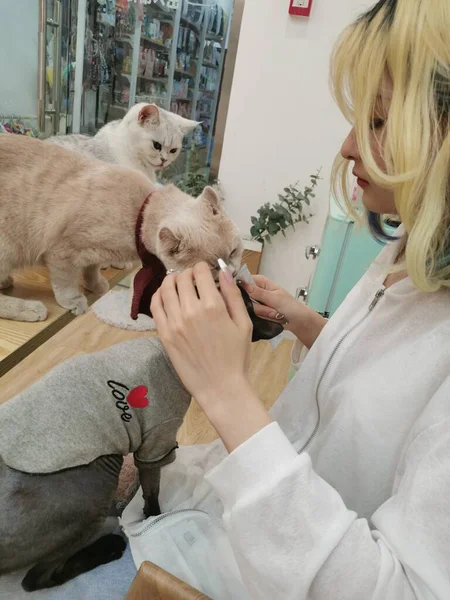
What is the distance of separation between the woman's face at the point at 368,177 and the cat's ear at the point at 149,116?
75cm

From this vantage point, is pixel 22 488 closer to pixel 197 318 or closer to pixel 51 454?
pixel 51 454

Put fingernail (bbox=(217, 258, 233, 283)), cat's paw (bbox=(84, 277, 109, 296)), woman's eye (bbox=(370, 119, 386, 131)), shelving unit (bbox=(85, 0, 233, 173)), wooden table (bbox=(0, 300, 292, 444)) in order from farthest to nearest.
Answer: shelving unit (bbox=(85, 0, 233, 173)) → wooden table (bbox=(0, 300, 292, 444)) → cat's paw (bbox=(84, 277, 109, 296)) → fingernail (bbox=(217, 258, 233, 283)) → woman's eye (bbox=(370, 119, 386, 131))

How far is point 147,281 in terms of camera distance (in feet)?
2.25

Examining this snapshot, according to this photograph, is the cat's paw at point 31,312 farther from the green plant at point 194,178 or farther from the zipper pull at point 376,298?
the green plant at point 194,178

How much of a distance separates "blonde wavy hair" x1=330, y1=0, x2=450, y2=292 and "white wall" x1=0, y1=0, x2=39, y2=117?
102 cm

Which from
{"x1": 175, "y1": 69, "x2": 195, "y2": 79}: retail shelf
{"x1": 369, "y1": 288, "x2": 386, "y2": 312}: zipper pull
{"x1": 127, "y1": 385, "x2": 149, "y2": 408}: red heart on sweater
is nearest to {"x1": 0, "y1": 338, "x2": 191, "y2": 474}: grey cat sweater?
{"x1": 127, "y1": 385, "x2": 149, "y2": 408}: red heart on sweater

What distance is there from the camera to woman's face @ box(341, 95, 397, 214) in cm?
49

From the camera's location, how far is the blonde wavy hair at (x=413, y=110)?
41cm

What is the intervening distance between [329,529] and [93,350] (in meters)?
Result: 0.94

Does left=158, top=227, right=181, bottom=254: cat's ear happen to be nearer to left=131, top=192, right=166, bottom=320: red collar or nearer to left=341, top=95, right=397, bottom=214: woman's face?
left=131, top=192, right=166, bottom=320: red collar

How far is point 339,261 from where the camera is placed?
4.20 ft

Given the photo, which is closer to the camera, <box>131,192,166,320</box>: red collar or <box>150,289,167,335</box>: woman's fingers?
<box>150,289,167,335</box>: woman's fingers

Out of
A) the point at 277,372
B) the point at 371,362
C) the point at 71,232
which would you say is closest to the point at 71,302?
the point at 71,232

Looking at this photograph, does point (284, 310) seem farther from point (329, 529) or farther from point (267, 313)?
point (329, 529)
